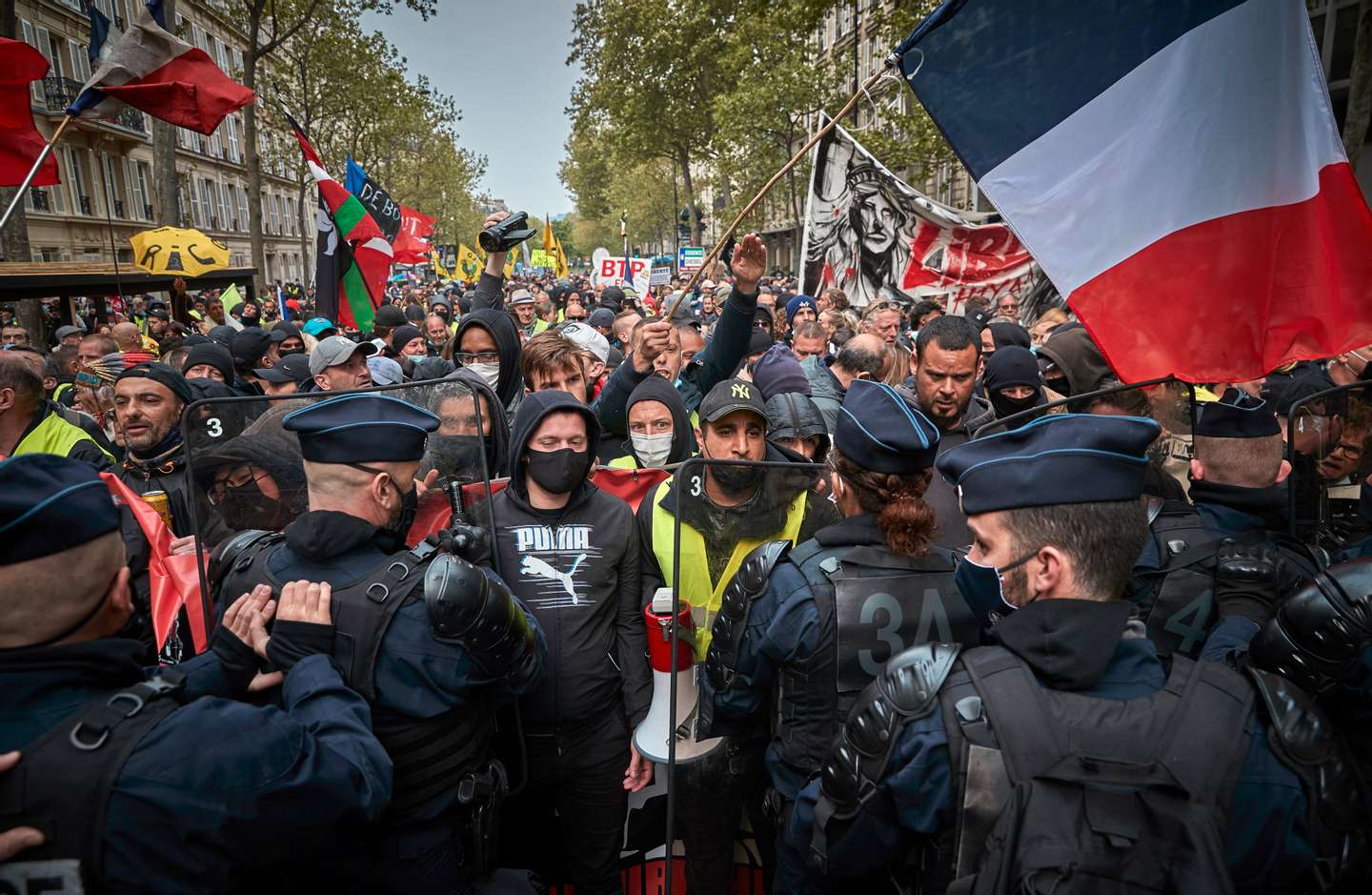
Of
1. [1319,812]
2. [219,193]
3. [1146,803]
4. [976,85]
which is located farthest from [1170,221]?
[219,193]

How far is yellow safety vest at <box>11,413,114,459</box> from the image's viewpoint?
3896mm

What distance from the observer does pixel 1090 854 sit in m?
1.26

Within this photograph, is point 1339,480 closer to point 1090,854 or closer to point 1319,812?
point 1319,812

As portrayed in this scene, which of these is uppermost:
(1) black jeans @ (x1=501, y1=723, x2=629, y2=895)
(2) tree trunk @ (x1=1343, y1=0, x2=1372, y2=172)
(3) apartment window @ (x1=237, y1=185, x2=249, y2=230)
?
(3) apartment window @ (x1=237, y1=185, x2=249, y2=230)

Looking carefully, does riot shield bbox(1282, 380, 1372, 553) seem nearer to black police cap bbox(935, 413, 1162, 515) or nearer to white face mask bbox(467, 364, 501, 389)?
black police cap bbox(935, 413, 1162, 515)

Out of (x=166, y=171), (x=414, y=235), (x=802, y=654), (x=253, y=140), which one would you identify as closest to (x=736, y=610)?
(x=802, y=654)

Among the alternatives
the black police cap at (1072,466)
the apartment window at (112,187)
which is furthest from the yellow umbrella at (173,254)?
the apartment window at (112,187)

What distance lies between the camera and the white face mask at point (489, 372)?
441 cm

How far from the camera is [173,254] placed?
39.4 feet

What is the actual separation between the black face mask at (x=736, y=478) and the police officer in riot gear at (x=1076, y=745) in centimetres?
69

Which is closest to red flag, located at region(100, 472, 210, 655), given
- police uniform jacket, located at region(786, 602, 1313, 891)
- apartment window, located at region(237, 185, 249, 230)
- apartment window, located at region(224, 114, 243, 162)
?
police uniform jacket, located at region(786, 602, 1313, 891)

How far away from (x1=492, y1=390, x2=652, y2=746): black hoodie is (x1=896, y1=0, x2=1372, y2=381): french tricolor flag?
1.95 metres

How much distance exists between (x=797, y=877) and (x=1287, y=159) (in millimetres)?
2988

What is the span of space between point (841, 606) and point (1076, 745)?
735mm
